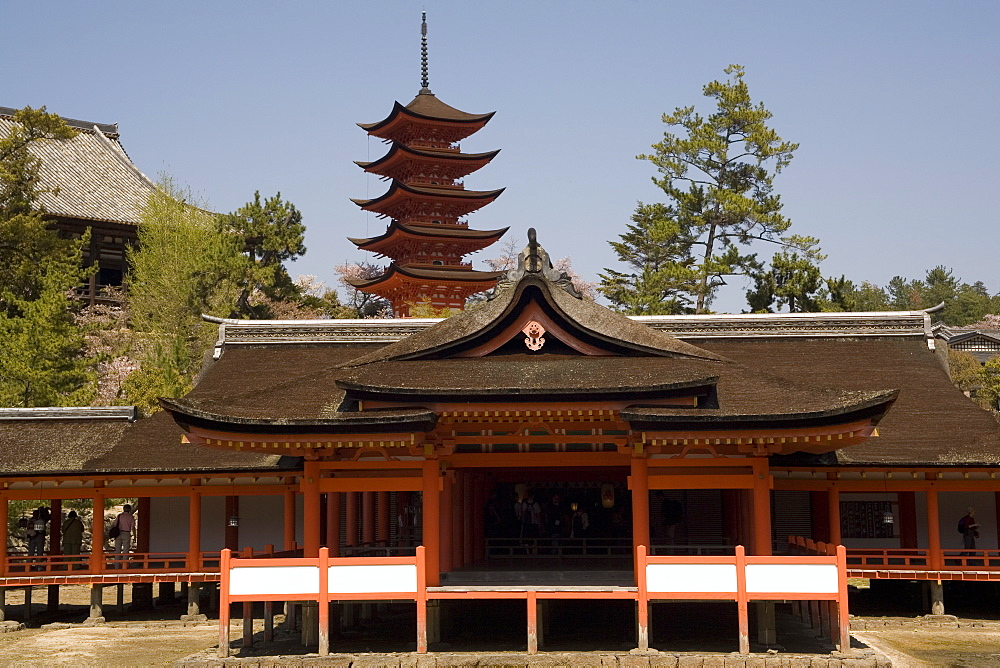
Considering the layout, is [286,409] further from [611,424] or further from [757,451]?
[757,451]

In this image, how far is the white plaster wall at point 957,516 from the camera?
2558 centimetres

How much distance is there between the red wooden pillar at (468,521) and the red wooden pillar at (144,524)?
8.20 meters

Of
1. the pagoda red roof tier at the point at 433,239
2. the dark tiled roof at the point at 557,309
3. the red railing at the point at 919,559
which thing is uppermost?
the pagoda red roof tier at the point at 433,239

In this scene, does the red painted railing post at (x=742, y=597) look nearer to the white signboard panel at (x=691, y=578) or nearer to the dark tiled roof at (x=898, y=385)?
the white signboard panel at (x=691, y=578)

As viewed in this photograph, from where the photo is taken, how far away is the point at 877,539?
25.9 metres

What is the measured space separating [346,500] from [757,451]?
1022 centimetres

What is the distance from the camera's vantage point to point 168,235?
50812 mm

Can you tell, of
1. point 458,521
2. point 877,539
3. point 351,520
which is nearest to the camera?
point 458,521

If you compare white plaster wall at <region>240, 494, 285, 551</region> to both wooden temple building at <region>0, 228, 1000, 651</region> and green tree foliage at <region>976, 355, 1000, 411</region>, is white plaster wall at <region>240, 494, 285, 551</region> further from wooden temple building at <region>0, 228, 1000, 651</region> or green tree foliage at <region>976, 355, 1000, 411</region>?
green tree foliage at <region>976, 355, 1000, 411</region>

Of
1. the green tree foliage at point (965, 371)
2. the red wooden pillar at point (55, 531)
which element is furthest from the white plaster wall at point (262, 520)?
the green tree foliage at point (965, 371)

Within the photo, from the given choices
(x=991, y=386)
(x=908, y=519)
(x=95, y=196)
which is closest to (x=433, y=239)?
(x=95, y=196)

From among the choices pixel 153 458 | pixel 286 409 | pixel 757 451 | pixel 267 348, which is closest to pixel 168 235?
pixel 267 348

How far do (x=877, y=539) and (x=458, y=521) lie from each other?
9.58 m

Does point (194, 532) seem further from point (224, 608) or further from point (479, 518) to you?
point (224, 608)
